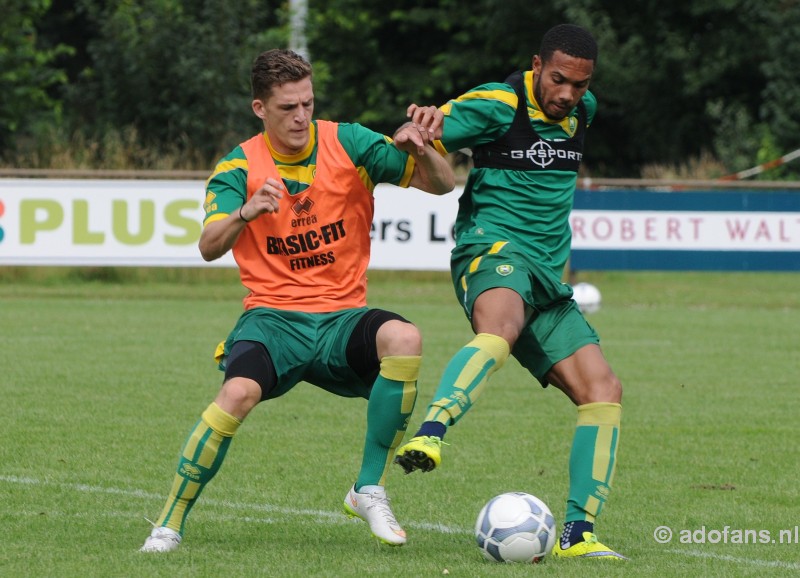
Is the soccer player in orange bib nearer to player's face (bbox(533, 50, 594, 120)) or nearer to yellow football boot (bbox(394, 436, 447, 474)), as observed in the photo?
player's face (bbox(533, 50, 594, 120))

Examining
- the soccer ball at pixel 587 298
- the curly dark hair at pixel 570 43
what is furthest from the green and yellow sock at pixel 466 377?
the soccer ball at pixel 587 298

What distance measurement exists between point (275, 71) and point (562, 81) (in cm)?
112

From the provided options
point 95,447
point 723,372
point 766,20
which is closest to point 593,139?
point 766,20

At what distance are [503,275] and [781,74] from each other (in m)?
28.3

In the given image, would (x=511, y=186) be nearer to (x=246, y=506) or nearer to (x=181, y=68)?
(x=246, y=506)

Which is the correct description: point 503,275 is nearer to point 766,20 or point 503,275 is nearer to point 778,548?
point 778,548

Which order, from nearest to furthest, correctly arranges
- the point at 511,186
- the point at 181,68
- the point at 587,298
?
the point at 511,186
the point at 587,298
the point at 181,68

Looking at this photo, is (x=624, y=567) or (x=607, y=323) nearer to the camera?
(x=624, y=567)

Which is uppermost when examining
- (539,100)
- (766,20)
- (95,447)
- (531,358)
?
(766,20)

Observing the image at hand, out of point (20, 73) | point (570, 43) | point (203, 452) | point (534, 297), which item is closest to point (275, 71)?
point (570, 43)

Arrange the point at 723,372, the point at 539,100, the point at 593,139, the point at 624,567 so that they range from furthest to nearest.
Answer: the point at 593,139 → the point at 723,372 → the point at 539,100 → the point at 624,567

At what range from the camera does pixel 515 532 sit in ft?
17.1

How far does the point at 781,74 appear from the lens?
106 feet

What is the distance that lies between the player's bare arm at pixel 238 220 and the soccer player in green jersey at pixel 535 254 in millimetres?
733
